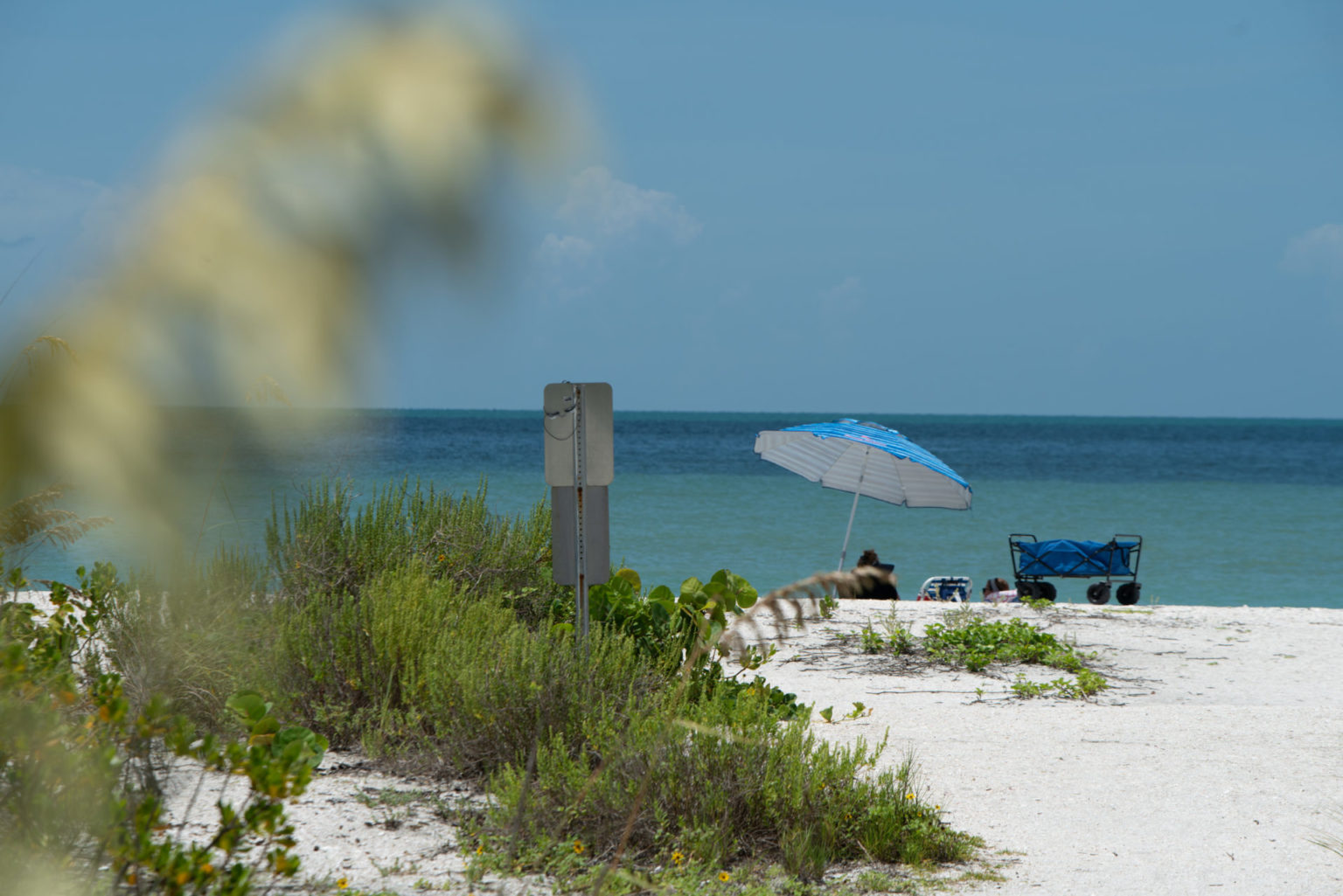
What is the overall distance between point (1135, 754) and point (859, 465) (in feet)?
22.3

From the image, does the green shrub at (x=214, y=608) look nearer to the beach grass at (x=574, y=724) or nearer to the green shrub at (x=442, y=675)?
the beach grass at (x=574, y=724)

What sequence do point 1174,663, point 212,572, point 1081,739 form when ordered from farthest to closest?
1. point 1174,663
2. point 1081,739
3. point 212,572

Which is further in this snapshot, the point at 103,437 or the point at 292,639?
the point at 292,639

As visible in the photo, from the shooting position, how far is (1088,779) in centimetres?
445

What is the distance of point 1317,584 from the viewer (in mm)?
16438

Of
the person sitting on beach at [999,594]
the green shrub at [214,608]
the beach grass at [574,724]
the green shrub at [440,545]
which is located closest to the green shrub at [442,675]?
the beach grass at [574,724]

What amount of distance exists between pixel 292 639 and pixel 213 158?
4273 mm

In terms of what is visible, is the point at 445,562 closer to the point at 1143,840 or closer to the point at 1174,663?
the point at 1143,840

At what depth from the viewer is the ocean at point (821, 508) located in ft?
1.32

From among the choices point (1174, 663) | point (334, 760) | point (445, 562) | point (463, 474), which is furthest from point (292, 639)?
point (463, 474)

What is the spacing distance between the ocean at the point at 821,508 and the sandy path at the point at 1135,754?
210 cm

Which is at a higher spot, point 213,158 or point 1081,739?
point 213,158

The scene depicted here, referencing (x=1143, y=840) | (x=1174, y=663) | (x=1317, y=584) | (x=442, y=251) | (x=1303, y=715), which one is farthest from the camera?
(x=1317, y=584)

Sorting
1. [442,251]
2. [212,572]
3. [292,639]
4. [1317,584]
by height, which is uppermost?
[442,251]
